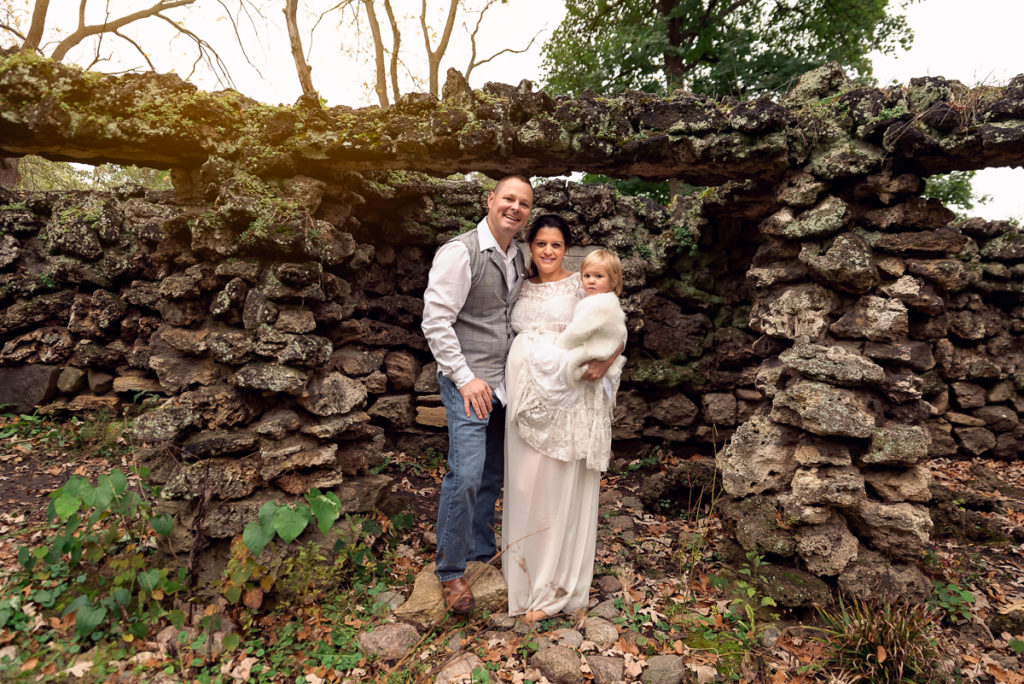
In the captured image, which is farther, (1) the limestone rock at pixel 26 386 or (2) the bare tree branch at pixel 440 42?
(2) the bare tree branch at pixel 440 42

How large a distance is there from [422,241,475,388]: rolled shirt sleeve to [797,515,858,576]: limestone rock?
2334 mm

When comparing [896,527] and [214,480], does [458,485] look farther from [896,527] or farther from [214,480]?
[896,527]

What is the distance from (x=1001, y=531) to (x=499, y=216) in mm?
4855

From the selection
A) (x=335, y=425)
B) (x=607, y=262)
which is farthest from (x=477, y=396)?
(x=335, y=425)

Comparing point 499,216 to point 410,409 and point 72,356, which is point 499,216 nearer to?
point 410,409

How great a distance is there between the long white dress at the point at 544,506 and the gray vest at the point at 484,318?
0.10 meters

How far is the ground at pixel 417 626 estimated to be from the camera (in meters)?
2.61

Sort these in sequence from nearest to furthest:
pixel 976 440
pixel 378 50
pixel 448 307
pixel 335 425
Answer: pixel 448 307 < pixel 335 425 < pixel 976 440 < pixel 378 50

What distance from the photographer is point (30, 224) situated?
551 centimetres

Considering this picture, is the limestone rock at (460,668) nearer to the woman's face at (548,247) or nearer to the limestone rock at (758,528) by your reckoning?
the limestone rock at (758,528)

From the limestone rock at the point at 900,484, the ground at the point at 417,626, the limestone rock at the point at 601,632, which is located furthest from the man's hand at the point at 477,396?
the limestone rock at the point at 900,484

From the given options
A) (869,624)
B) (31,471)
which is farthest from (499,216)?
(31,471)

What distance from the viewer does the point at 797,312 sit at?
3721 millimetres

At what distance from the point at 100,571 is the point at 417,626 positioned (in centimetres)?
187
